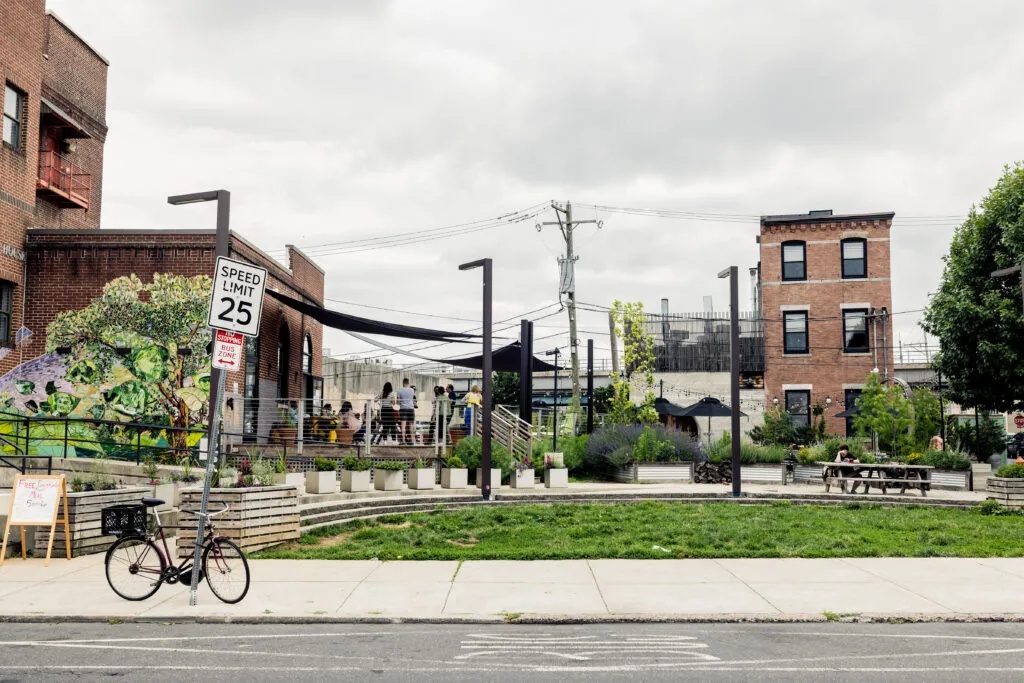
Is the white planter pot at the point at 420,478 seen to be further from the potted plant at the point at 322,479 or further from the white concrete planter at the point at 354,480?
the potted plant at the point at 322,479

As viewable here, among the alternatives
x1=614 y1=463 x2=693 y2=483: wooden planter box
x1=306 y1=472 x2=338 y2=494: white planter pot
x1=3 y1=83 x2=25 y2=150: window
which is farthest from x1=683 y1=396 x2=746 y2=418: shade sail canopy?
x1=3 y1=83 x2=25 y2=150: window

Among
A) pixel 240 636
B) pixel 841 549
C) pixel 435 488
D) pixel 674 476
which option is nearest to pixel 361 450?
pixel 435 488

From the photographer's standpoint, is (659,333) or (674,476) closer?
(674,476)

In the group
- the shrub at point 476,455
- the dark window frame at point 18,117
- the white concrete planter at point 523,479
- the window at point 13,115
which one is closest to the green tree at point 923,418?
the white concrete planter at point 523,479

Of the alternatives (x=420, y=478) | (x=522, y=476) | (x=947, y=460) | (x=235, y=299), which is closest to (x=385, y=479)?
(x=420, y=478)

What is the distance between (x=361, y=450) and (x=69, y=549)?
9.93 metres

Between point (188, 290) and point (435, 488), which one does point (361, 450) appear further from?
point (188, 290)

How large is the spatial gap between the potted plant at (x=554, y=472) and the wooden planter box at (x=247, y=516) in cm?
882

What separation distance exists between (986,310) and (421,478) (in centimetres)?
1547

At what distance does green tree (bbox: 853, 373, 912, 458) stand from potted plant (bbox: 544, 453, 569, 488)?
40.9ft

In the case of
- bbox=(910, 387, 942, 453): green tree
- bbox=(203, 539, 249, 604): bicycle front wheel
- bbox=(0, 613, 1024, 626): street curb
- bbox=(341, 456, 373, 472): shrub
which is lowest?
bbox=(0, 613, 1024, 626): street curb

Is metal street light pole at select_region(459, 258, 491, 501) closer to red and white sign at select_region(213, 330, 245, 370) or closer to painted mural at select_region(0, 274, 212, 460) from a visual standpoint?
painted mural at select_region(0, 274, 212, 460)

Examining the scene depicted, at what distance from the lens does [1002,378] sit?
23.3m

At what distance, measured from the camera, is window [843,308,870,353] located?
38.1m
